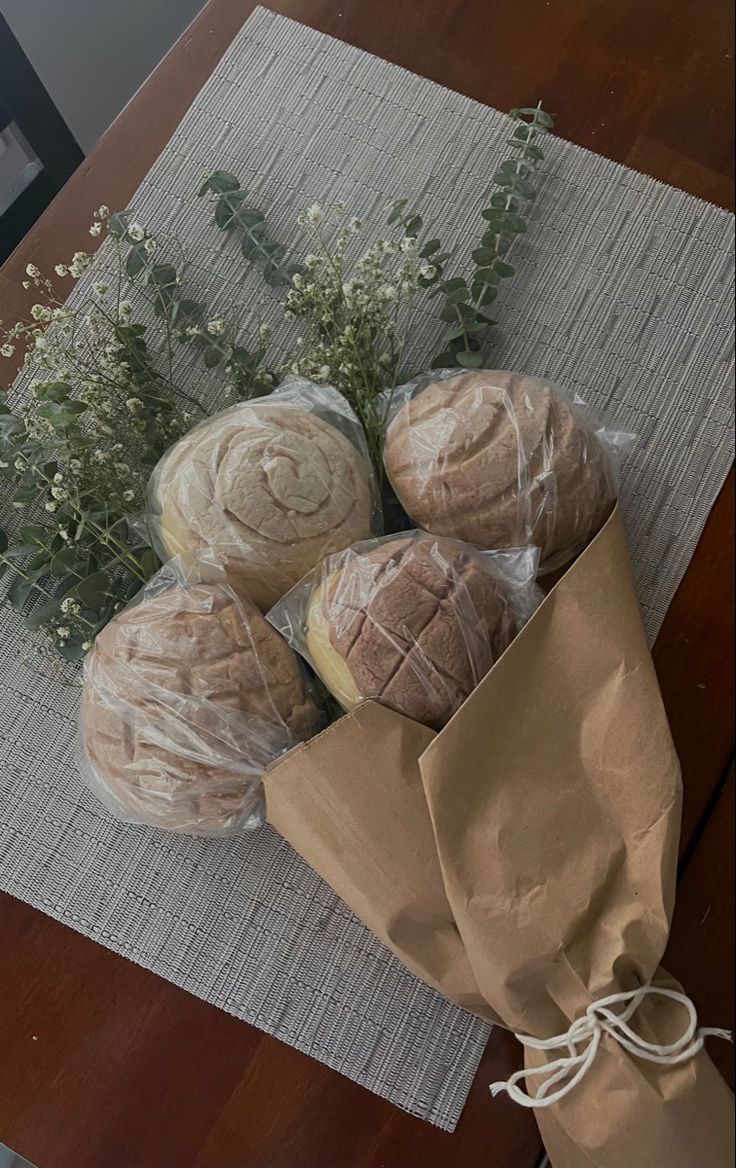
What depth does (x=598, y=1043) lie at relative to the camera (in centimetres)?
53

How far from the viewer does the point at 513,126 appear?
0.79 m

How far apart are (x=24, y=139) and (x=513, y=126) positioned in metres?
0.56

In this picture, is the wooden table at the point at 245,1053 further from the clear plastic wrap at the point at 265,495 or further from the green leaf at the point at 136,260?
the green leaf at the point at 136,260

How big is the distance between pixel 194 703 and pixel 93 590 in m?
0.14

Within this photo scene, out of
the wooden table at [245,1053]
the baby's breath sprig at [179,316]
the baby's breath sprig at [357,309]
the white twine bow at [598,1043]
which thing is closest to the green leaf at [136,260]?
the baby's breath sprig at [179,316]

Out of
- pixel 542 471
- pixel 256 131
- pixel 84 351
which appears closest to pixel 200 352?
pixel 84 351

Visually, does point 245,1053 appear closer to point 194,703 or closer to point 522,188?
point 194,703

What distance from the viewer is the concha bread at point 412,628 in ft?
1.81

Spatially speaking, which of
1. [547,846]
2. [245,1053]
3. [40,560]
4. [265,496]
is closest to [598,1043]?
[547,846]

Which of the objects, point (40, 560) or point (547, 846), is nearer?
point (547, 846)

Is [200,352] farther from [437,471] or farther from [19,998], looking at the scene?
[19,998]

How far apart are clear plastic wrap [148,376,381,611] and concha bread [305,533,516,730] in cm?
4

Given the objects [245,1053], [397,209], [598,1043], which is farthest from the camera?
[397,209]

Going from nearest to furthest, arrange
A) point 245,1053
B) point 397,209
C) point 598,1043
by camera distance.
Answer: point 598,1043
point 245,1053
point 397,209
